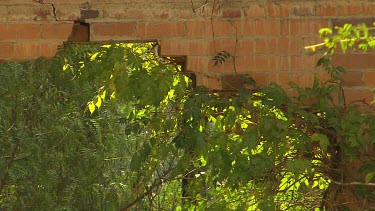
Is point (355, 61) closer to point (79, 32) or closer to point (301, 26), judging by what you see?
point (301, 26)

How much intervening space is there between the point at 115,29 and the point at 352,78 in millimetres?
1179

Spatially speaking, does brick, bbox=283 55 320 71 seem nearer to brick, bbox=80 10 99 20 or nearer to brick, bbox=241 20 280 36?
brick, bbox=241 20 280 36

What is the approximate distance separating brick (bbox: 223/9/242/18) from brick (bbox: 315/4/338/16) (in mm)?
381

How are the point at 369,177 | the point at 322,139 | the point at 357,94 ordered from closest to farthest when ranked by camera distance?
the point at 369,177 → the point at 322,139 → the point at 357,94

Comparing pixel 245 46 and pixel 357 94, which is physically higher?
pixel 245 46

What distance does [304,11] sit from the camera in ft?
16.0

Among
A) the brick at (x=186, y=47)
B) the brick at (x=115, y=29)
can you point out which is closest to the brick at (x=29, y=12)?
the brick at (x=115, y=29)

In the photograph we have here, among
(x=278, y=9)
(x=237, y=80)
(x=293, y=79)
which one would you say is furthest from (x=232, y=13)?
(x=293, y=79)

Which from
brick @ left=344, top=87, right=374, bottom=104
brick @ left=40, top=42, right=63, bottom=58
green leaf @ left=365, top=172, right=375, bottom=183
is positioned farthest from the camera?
brick @ left=40, top=42, right=63, bottom=58

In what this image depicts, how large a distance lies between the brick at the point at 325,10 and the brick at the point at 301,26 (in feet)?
0.13

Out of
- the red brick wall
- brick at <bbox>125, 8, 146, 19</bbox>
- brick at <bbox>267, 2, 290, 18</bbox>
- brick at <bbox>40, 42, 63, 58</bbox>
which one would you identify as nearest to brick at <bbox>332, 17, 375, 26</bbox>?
the red brick wall

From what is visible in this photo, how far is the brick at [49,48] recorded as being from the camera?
16.2ft

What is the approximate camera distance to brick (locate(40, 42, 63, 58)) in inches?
194

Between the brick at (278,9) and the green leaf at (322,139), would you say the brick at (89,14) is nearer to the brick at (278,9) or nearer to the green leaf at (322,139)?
the brick at (278,9)
